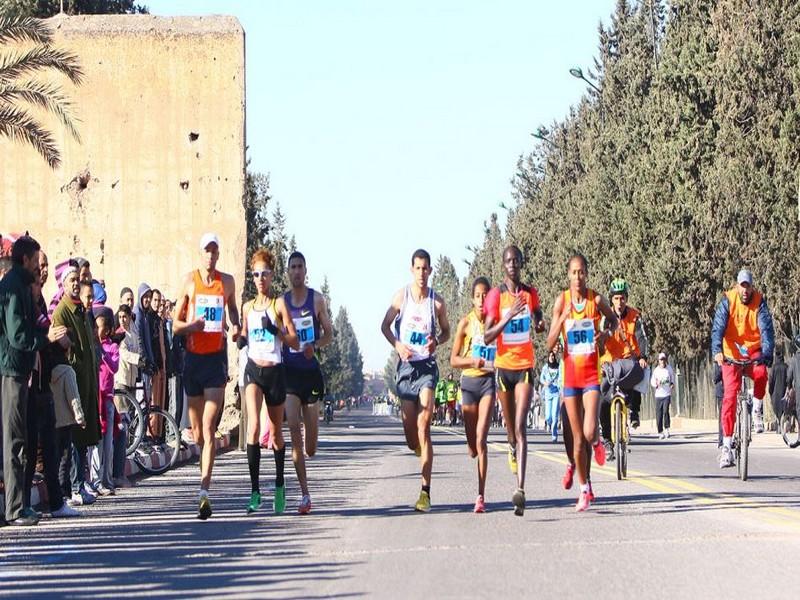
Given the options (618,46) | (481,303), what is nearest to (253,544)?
(481,303)

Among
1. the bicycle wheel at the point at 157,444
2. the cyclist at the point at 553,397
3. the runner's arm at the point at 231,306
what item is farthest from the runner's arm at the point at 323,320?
the cyclist at the point at 553,397

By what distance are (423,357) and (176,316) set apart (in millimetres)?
2059

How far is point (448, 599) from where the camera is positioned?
28.1ft

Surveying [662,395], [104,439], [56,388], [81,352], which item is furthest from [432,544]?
[662,395]

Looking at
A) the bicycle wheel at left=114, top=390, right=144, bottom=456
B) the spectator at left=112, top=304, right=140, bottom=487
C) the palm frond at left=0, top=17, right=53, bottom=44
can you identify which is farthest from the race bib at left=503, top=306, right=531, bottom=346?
the palm frond at left=0, top=17, right=53, bottom=44

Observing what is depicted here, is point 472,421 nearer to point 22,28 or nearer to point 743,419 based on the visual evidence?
point 743,419

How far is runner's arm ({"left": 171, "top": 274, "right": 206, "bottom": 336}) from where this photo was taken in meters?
13.9

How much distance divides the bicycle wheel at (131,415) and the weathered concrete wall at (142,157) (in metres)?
13.7

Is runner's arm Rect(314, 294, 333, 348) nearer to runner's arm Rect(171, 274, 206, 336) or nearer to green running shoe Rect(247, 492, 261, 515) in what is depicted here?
runner's arm Rect(171, 274, 206, 336)

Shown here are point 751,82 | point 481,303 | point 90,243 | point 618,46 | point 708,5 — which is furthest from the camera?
Answer: point 618,46

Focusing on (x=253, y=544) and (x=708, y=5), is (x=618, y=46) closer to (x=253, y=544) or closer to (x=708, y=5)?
(x=708, y=5)

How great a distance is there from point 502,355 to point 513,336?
7.2 inches

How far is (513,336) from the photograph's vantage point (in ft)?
46.2

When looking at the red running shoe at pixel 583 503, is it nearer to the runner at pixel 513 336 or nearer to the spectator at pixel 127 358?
the runner at pixel 513 336
